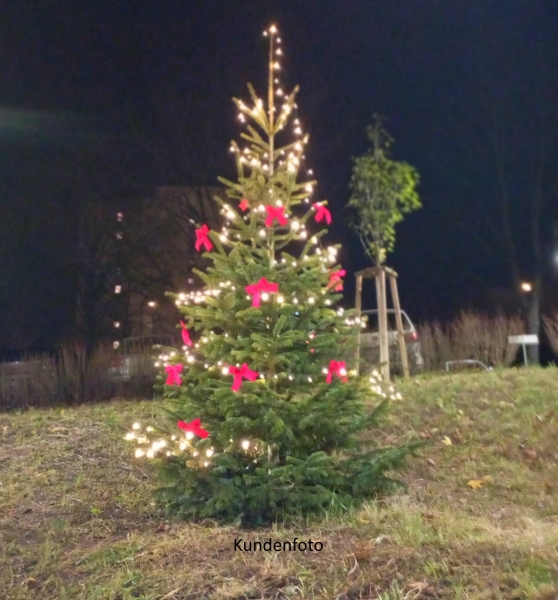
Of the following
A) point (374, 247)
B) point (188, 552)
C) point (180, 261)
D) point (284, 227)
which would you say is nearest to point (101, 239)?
point (180, 261)

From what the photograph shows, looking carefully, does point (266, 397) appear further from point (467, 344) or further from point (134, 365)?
point (467, 344)

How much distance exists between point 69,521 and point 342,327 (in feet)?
8.74

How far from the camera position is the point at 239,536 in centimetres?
479

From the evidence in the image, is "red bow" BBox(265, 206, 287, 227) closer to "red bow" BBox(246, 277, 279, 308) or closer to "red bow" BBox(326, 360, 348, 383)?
"red bow" BBox(246, 277, 279, 308)

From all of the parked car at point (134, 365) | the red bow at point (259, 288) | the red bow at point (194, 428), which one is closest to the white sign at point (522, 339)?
the parked car at point (134, 365)

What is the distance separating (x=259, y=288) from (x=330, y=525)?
5.60ft

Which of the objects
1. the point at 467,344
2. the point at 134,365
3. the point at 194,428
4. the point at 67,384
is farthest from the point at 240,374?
the point at 467,344

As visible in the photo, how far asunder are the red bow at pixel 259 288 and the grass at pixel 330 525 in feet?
5.28

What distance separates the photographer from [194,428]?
16.8 ft

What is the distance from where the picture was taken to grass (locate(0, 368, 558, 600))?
384 centimetres

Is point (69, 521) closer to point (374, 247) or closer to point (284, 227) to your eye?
point (284, 227)

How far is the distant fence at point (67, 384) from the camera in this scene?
35.4 ft

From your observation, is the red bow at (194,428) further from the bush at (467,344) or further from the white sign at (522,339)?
the white sign at (522,339)

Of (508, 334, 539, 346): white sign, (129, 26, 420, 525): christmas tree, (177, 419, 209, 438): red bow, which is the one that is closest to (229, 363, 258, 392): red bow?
(129, 26, 420, 525): christmas tree
